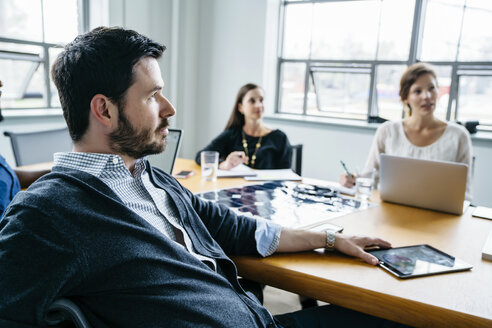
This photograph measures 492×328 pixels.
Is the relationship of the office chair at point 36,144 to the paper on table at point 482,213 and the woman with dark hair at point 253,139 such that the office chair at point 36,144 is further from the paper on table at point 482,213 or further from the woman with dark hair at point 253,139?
the paper on table at point 482,213

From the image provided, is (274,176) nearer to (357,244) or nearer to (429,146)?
Result: (429,146)

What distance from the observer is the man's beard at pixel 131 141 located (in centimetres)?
101

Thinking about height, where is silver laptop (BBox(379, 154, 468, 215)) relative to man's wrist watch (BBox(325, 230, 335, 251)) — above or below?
above

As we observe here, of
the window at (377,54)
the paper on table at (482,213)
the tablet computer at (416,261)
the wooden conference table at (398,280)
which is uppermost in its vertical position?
the window at (377,54)

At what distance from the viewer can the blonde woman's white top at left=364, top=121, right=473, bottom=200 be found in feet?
7.48

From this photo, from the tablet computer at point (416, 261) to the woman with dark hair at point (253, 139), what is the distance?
1.55 m

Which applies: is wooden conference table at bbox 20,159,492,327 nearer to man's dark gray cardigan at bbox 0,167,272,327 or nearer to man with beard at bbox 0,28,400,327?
man with beard at bbox 0,28,400,327

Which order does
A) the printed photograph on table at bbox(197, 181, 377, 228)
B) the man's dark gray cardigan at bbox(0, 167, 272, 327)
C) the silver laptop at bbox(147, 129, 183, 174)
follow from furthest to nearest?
the silver laptop at bbox(147, 129, 183, 174)
the printed photograph on table at bbox(197, 181, 377, 228)
the man's dark gray cardigan at bbox(0, 167, 272, 327)

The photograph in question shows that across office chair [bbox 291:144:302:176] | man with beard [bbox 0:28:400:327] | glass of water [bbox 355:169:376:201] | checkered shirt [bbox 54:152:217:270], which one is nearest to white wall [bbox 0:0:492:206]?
office chair [bbox 291:144:302:176]

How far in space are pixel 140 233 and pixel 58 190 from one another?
0.19 meters

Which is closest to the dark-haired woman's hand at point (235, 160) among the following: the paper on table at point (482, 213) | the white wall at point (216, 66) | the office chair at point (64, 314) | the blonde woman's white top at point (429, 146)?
the blonde woman's white top at point (429, 146)

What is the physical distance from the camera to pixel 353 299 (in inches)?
41.0

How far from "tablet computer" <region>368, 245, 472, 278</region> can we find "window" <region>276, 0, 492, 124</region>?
304 centimetres

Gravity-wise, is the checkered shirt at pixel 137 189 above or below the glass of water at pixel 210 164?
above
